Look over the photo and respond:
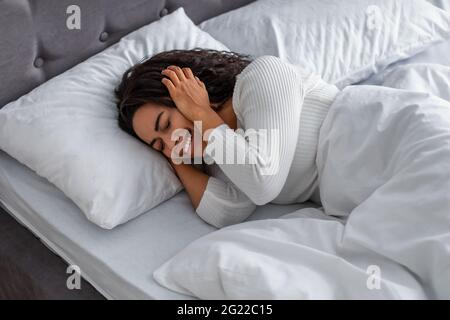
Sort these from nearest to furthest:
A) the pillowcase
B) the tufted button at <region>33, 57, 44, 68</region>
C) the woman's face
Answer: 1. the woman's face
2. the tufted button at <region>33, 57, 44, 68</region>
3. the pillowcase

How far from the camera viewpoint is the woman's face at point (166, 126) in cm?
119

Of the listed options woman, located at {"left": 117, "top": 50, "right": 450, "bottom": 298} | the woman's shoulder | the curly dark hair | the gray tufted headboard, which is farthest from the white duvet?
the gray tufted headboard

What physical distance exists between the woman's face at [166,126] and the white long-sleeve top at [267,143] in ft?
0.19

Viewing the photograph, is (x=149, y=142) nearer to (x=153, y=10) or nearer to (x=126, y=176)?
(x=126, y=176)

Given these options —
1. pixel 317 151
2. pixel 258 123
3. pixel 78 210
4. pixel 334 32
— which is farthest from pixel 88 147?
pixel 334 32

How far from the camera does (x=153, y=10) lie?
151 cm

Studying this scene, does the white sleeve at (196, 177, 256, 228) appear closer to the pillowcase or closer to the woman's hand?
the woman's hand

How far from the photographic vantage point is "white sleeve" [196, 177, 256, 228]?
1206 mm

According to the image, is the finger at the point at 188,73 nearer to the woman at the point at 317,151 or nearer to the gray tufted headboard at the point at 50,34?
the woman at the point at 317,151

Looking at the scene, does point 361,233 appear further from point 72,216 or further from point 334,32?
point 334,32

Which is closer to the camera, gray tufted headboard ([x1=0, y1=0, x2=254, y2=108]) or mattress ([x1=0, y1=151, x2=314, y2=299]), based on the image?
mattress ([x1=0, y1=151, x2=314, y2=299])

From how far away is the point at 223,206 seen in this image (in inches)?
47.5

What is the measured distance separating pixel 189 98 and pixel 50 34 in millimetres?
375

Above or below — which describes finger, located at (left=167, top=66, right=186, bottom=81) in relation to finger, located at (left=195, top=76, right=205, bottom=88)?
above
